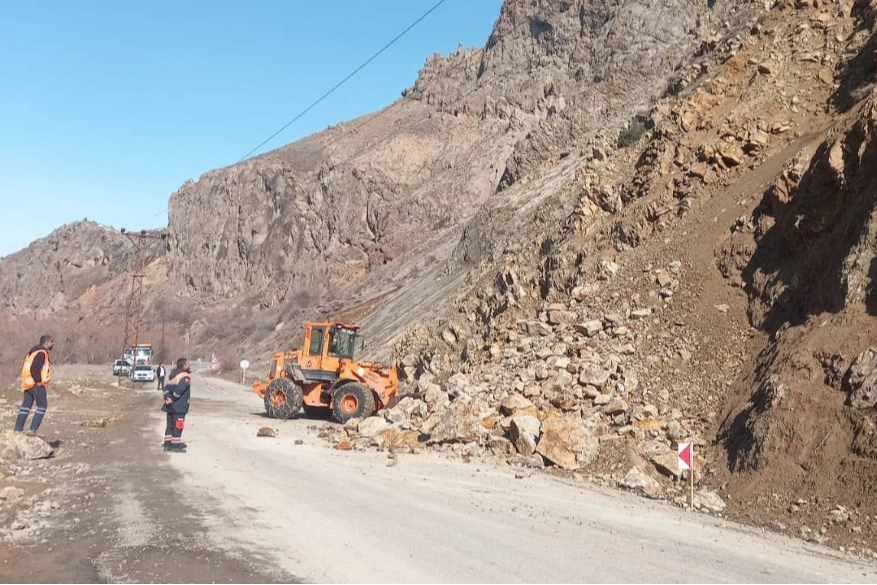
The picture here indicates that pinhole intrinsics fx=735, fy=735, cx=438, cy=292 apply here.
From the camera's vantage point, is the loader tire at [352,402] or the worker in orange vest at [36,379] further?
the loader tire at [352,402]

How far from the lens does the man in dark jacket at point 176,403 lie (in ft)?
41.3

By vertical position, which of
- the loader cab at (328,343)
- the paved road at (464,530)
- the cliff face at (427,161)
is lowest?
the paved road at (464,530)

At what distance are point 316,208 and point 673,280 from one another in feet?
216

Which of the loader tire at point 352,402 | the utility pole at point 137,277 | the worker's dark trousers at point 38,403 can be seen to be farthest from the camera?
the utility pole at point 137,277

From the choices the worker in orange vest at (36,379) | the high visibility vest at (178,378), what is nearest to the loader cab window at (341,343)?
the high visibility vest at (178,378)

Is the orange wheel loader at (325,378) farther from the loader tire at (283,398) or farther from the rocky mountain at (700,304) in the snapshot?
the rocky mountain at (700,304)

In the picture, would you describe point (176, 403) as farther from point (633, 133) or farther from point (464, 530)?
point (633, 133)

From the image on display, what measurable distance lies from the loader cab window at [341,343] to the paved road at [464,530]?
7511 mm

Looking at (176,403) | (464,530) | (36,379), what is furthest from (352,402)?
(464,530)

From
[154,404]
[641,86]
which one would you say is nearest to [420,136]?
[641,86]

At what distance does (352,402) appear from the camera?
18.8 meters

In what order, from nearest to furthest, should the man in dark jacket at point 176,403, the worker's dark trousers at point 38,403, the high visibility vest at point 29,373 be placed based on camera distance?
the high visibility vest at point 29,373 → the worker's dark trousers at point 38,403 → the man in dark jacket at point 176,403

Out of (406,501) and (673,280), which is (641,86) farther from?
(406,501)

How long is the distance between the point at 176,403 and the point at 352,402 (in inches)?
261
